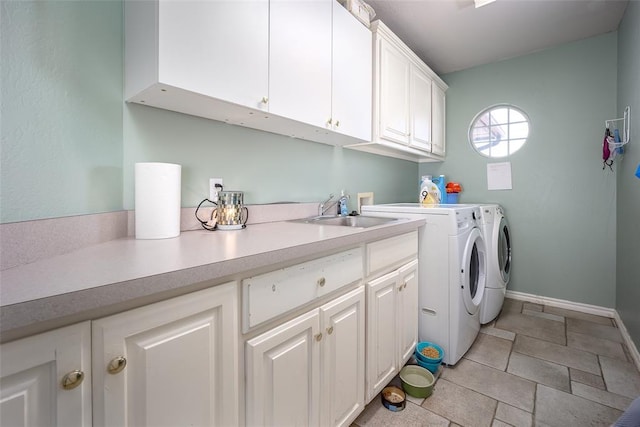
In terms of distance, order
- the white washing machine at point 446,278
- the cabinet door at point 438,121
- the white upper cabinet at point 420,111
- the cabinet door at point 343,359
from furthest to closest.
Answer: the cabinet door at point 438,121 → the white upper cabinet at point 420,111 → the white washing machine at point 446,278 → the cabinet door at point 343,359

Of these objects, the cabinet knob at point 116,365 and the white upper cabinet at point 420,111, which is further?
the white upper cabinet at point 420,111

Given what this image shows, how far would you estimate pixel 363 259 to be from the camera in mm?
1278

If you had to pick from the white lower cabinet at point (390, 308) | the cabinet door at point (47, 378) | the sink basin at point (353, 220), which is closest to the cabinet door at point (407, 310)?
the white lower cabinet at point (390, 308)

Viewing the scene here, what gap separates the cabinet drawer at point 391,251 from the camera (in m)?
1.33

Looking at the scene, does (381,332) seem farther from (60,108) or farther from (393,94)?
(393,94)

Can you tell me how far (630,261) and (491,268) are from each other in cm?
87

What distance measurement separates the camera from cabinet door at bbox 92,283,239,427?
563 millimetres

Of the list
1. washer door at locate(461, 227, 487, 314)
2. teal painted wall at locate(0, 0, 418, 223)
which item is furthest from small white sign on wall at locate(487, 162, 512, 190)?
teal painted wall at locate(0, 0, 418, 223)

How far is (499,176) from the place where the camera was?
298 centimetres

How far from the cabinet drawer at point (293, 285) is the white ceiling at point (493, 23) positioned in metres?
1.97

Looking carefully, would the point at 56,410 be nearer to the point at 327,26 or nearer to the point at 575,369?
the point at 327,26

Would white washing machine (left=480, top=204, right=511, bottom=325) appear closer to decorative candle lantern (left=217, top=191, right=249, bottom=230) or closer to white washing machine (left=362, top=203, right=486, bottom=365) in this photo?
white washing machine (left=362, top=203, right=486, bottom=365)

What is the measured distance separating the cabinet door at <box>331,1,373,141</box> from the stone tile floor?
1589mm

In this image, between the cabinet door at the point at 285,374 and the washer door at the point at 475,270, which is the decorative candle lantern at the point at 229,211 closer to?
the cabinet door at the point at 285,374
